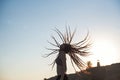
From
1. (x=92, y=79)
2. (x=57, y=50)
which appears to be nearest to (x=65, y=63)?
(x=57, y=50)

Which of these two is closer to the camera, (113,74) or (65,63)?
(65,63)

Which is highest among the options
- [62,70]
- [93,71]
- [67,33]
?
[67,33]

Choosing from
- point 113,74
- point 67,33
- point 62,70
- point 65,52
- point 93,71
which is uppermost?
point 67,33

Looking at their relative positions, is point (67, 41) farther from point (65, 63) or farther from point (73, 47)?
point (65, 63)

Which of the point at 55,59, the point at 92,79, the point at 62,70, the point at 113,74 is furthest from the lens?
the point at 113,74

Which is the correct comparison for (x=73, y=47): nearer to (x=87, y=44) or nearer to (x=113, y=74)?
(x=87, y=44)

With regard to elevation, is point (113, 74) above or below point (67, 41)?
below

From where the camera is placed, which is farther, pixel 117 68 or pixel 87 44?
pixel 117 68

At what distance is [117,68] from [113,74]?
114 inches

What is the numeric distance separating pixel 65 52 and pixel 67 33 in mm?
1204

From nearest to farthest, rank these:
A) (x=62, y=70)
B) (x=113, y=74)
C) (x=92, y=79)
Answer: (x=62, y=70), (x=92, y=79), (x=113, y=74)

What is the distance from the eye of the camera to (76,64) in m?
12.1

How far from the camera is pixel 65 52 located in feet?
39.0

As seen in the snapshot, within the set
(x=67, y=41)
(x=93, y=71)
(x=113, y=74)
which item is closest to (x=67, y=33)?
(x=67, y=41)
